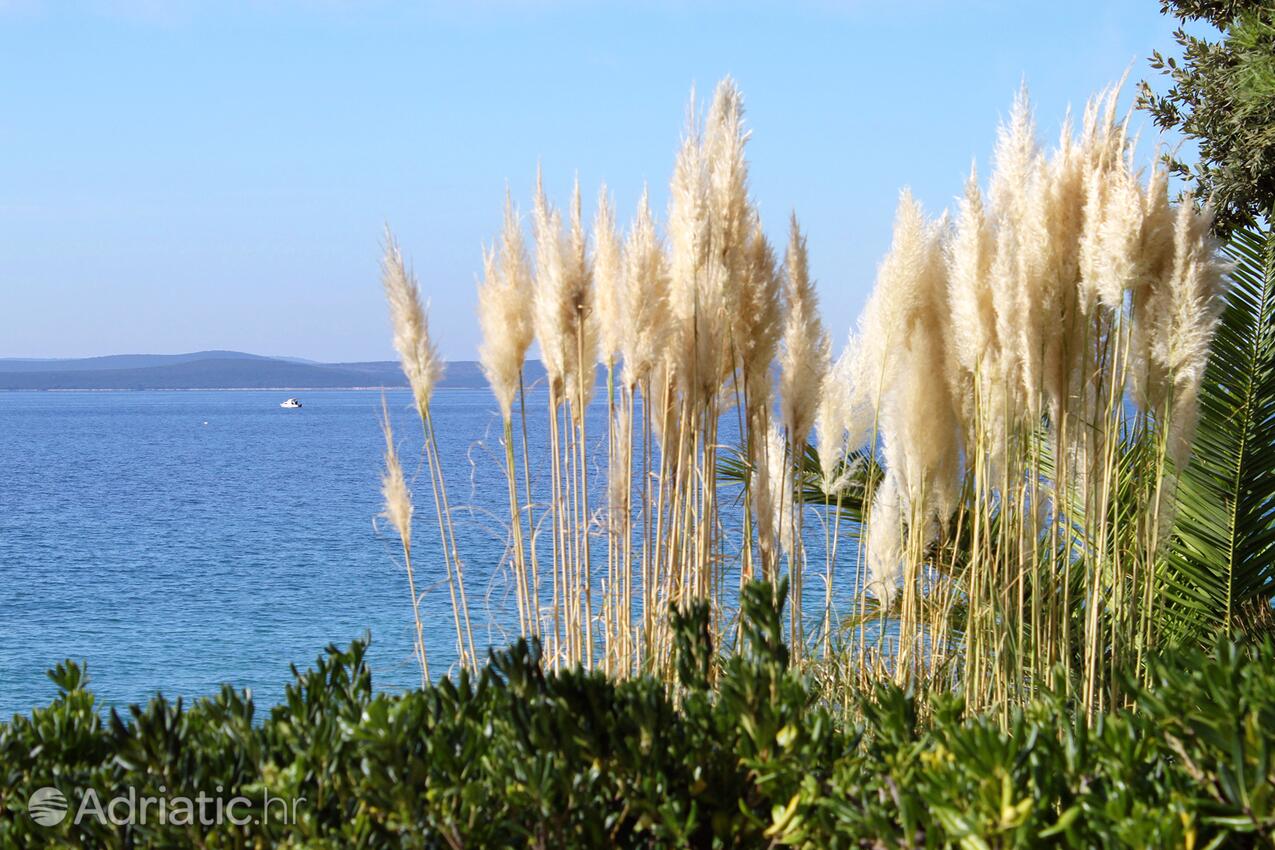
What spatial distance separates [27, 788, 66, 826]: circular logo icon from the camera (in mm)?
1660

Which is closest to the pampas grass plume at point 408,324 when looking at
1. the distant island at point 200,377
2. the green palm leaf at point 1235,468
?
the green palm leaf at point 1235,468

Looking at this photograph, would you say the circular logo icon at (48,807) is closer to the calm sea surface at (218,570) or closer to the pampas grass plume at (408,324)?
the calm sea surface at (218,570)

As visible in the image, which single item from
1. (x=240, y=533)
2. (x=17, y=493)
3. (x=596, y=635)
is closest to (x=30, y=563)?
(x=240, y=533)

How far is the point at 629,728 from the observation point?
166 cm

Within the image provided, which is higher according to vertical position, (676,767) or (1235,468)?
(1235,468)

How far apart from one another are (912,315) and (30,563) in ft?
66.0

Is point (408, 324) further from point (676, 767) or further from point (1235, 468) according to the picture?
point (1235, 468)

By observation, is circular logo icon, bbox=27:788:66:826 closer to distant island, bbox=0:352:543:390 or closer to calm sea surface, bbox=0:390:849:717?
calm sea surface, bbox=0:390:849:717

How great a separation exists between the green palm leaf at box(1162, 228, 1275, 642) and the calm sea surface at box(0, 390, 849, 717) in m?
1.93

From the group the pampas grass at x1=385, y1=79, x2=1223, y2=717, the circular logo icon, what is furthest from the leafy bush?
the pampas grass at x1=385, y1=79, x2=1223, y2=717

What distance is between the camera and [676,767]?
166cm

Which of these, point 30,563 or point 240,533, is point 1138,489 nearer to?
point 30,563

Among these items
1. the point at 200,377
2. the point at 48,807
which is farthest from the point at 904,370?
the point at 200,377

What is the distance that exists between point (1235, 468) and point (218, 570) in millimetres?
16965
